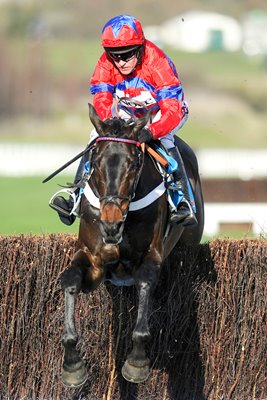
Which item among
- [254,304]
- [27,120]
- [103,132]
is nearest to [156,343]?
[254,304]

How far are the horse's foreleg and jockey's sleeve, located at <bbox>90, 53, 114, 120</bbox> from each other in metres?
1.27

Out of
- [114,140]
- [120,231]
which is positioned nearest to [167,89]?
[114,140]

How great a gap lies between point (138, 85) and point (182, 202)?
3.16ft

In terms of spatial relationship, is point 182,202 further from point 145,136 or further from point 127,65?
point 127,65

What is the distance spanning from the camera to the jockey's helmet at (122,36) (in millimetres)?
7219

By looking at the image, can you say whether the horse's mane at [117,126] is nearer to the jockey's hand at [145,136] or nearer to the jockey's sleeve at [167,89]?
the jockey's hand at [145,136]

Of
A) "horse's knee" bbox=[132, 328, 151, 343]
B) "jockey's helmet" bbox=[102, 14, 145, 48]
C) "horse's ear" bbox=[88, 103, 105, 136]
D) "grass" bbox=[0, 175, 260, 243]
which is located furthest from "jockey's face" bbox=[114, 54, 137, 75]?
"grass" bbox=[0, 175, 260, 243]

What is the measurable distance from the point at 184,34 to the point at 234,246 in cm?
10737

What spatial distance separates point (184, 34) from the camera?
114 metres

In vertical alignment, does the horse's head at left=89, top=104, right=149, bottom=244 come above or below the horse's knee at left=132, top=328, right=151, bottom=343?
above

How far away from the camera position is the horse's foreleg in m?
6.77

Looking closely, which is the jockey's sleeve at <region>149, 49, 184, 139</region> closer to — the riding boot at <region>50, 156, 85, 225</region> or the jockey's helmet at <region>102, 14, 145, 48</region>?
the jockey's helmet at <region>102, 14, 145, 48</region>

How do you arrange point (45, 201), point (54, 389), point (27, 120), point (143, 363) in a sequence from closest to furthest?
point (143, 363) < point (54, 389) < point (45, 201) < point (27, 120)

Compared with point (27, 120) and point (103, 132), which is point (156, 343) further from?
point (27, 120)
